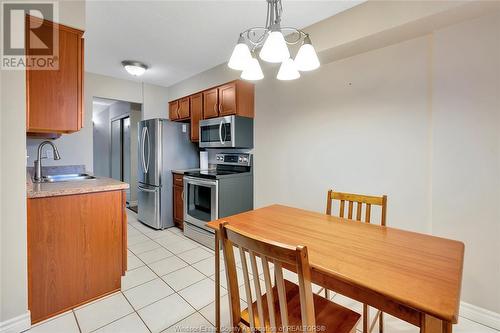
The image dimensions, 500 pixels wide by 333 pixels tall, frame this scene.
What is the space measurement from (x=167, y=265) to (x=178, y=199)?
134cm

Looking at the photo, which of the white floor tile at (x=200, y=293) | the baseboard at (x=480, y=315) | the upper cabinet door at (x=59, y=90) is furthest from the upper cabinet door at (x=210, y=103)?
the baseboard at (x=480, y=315)

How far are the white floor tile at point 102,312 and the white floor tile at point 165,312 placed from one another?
0.49 ft

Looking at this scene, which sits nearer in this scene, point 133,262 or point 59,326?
point 59,326

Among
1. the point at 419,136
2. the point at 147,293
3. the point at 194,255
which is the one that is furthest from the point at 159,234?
the point at 419,136

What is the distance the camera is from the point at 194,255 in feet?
9.15

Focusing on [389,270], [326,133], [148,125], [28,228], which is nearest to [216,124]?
[148,125]

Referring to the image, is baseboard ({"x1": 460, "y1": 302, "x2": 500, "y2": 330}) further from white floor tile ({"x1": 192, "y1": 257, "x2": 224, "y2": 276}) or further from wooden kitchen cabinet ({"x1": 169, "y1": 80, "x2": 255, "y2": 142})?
wooden kitchen cabinet ({"x1": 169, "y1": 80, "x2": 255, "y2": 142})

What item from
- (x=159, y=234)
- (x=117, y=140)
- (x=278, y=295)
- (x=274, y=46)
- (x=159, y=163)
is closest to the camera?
(x=278, y=295)

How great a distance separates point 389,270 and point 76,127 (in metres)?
2.31

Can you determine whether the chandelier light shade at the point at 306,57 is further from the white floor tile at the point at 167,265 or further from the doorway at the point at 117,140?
the doorway at the point at 117,140

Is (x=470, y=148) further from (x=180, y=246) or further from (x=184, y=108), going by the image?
(x=184, y=108)

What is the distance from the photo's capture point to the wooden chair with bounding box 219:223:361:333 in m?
0.80

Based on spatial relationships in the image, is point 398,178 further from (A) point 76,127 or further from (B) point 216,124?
(A) point 76,127

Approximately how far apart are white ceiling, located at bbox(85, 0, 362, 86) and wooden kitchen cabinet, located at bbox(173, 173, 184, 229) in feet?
5.77
